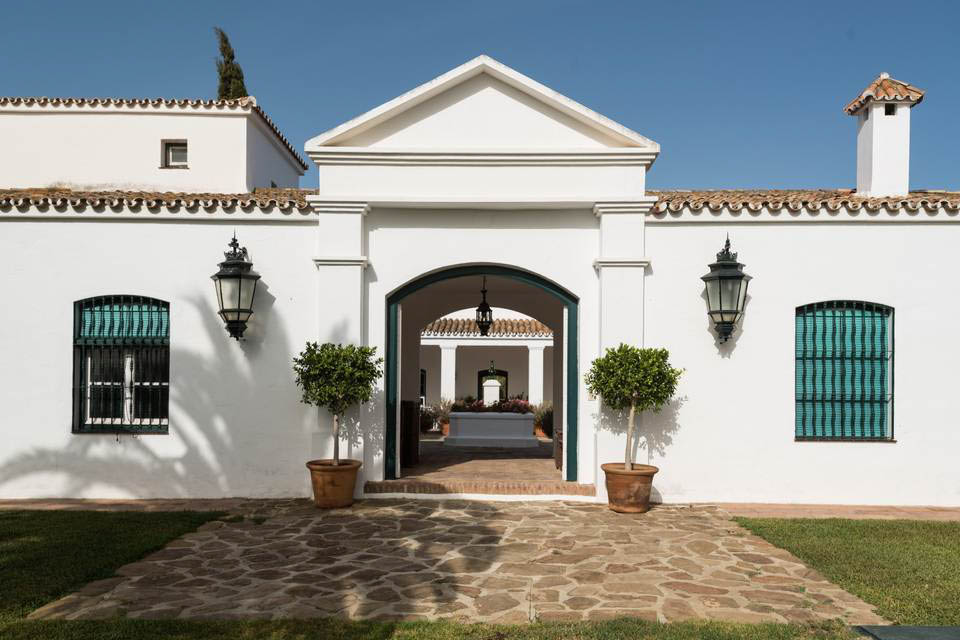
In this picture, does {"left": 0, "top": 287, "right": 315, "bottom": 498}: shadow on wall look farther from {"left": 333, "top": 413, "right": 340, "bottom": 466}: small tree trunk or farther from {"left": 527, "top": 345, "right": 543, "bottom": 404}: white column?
{"left": 527, "top": 345, "right": 543, "bottom": 404}: white column

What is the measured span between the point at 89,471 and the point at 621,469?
23.0ft

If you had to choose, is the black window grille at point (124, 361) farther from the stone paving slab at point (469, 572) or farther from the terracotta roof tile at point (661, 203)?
the stone paving slab at point (469, 572)

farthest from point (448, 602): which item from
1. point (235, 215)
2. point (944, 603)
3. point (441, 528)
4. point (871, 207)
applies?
point (871, 207)

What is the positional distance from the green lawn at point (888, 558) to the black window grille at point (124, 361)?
25.5ft

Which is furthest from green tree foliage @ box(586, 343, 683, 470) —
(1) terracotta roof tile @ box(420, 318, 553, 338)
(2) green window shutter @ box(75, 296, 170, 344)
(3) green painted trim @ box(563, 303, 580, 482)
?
(1) terracotta roof tile @ box(420, 318, 553, 338)

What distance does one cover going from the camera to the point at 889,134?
10.8 meters

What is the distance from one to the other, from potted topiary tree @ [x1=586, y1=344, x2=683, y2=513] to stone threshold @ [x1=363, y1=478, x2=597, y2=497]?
2.09 ft

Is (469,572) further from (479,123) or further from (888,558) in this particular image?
(479,123)

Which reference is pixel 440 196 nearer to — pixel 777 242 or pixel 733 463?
pixel 777 242

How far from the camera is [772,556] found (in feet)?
21.4

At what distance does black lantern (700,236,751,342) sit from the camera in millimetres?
8500

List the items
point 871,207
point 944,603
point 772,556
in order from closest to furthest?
1. point 944,603
2. point 772,556
3. point 871,207

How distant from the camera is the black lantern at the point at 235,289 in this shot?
8625 mm

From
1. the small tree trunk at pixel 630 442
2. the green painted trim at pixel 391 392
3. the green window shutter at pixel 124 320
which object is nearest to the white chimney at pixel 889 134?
the small tree trunk at pixel 630 442
